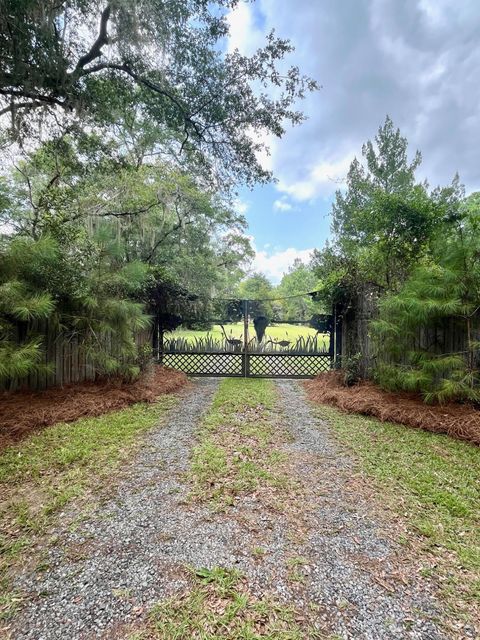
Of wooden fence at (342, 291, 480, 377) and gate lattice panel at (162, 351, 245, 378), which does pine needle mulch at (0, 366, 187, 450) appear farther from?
wooden fence at (342, 291, 480, 377)

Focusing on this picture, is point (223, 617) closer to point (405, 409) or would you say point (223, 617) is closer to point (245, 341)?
point (405, 409)

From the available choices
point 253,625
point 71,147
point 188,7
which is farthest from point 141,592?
point 71,147

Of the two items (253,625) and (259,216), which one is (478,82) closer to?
(259,216)

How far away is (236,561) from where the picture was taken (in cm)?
166

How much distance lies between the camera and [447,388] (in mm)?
3988

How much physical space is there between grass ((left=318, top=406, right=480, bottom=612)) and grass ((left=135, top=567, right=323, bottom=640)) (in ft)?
2.75

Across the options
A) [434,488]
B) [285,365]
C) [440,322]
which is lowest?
[434,488]

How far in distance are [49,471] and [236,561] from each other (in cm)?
198

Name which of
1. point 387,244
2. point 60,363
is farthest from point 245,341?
point 60,363

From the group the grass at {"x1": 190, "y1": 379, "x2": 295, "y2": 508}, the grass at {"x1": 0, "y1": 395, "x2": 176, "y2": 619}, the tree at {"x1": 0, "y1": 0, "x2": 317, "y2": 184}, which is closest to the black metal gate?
the grass at {"x1": 190, "y1": 379, "x2": 295, "y2": 508}

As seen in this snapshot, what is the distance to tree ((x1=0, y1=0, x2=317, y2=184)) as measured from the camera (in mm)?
3668

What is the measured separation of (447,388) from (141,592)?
4221mm

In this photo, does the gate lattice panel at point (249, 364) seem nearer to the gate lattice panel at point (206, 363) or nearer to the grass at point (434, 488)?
the gate lattice panel at point (206, 363)

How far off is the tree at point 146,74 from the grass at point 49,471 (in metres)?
4.52
